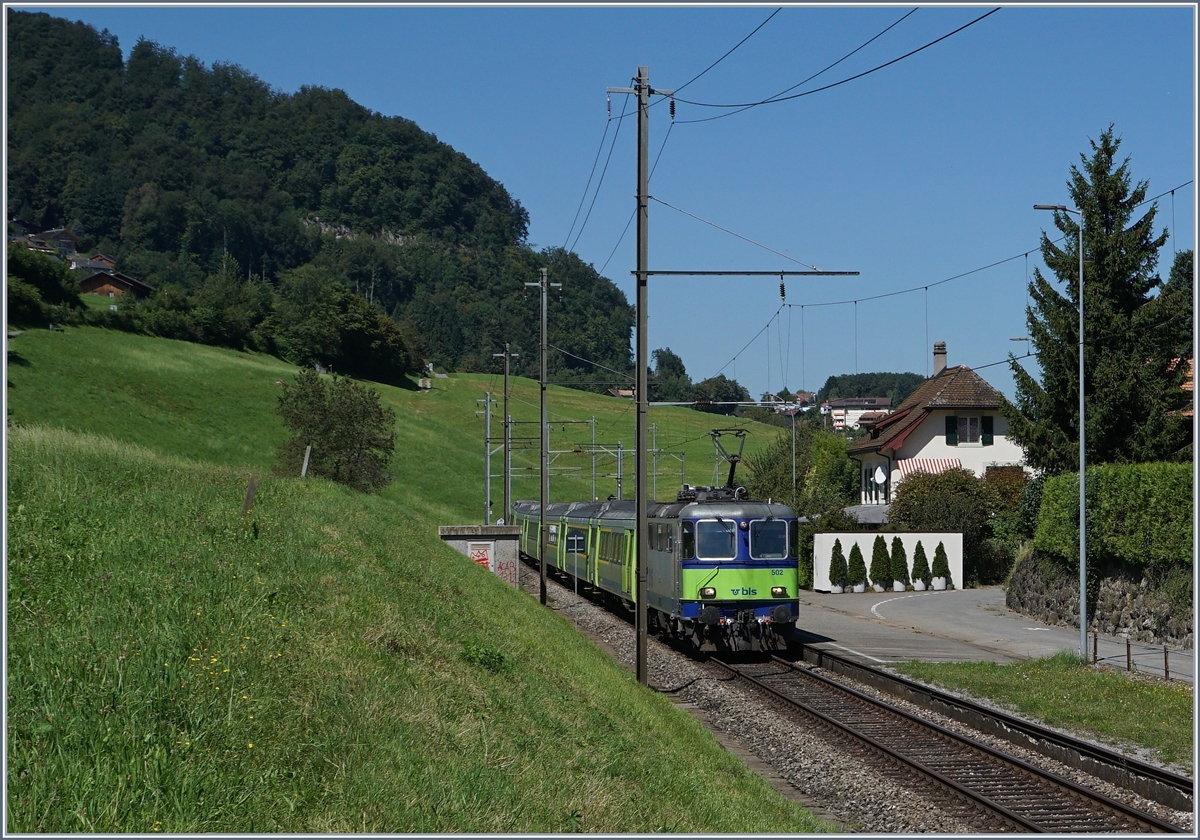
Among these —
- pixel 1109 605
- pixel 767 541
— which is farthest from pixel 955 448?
pixel 767 541

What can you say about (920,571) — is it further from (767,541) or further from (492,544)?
(767,541)

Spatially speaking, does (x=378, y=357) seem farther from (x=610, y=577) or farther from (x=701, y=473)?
(x=610, y=577)

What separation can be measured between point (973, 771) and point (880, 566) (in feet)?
112

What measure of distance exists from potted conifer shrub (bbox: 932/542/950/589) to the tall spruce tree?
32.1 ft

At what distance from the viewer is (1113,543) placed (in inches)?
1152

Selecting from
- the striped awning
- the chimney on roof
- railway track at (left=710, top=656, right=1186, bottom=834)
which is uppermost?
the chimney on roof

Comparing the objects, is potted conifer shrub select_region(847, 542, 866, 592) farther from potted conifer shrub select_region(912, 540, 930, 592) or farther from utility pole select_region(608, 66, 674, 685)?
utility pole select_region(608, 66, 674, 685)

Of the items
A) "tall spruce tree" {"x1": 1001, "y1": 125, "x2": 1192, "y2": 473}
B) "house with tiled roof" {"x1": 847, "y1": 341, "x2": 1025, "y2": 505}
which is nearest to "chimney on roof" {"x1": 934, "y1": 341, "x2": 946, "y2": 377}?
"house with tiled roof" {"x1": 847, "y1": 341, "x2": 1025, "y2": 505}

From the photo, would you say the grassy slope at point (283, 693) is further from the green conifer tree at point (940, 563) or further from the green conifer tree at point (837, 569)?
the green conifer tree at point (940, 563)

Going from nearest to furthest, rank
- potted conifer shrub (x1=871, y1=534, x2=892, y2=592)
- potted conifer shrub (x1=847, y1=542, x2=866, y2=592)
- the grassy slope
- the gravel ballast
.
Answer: the grassy slope, the gravel ballast, potted conifer shrub (x1=847, y1=542, x2=866, y2=592), potted conifer shrub (x1=871, y1=534, x2=892, y2=592)

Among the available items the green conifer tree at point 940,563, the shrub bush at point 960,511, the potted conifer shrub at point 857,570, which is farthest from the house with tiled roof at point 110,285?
the green conifer tree at point 940,563

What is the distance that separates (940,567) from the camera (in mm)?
48344

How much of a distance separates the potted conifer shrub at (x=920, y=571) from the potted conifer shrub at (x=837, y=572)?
329cm

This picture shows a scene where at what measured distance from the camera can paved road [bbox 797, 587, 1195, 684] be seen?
998 inches
